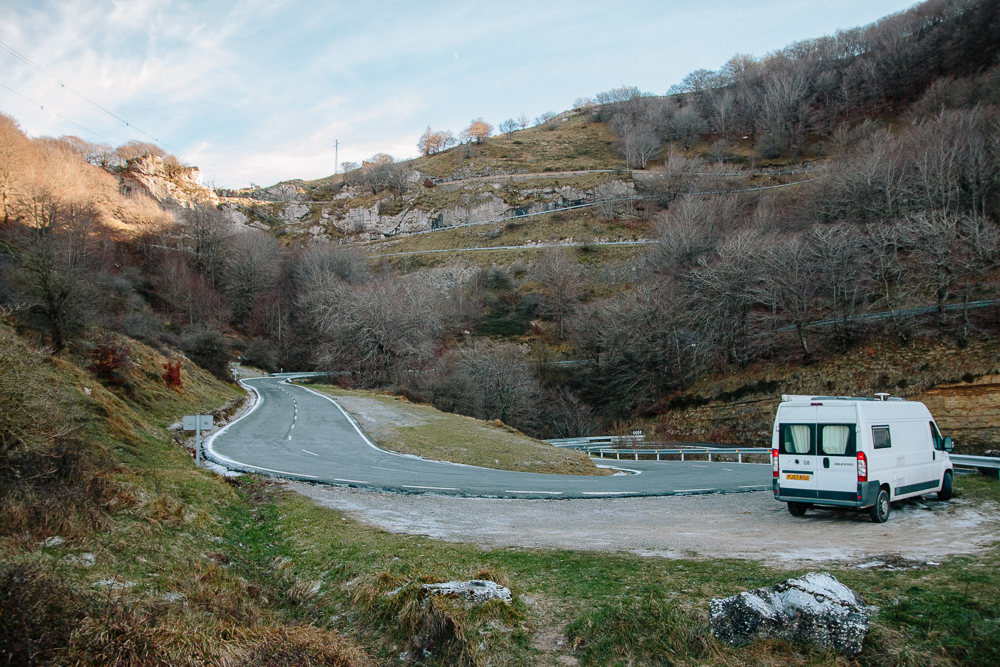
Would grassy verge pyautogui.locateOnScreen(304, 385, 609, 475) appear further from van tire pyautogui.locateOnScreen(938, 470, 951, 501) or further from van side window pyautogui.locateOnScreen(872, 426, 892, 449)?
van side window pyautogui.locateOnScreen(872, 426, 892, 449)

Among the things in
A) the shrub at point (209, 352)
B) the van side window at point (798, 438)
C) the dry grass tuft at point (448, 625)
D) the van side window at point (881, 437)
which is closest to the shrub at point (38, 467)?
the dry grass tuft at point (448, 625)

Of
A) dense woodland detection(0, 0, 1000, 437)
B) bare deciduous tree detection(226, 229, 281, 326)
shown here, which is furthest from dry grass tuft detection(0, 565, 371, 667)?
bare deciduous tree detection(226, 229, 281, 326)

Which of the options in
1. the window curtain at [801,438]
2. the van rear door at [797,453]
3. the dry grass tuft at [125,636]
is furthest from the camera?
the window curtain at [801,438]

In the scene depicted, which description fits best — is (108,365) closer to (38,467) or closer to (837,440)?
(38,467)

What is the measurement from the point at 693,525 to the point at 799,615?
5497mm

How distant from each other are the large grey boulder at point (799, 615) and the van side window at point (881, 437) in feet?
19.1

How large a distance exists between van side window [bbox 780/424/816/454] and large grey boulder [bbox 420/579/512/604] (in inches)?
285

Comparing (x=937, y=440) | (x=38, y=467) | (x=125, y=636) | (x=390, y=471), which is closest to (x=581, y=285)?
(x=390, y=471)

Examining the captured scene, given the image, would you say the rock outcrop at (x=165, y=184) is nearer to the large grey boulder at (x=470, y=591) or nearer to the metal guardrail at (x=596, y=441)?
the metal guardrail at (x=596, y=441)

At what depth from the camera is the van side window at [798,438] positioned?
10.4 m

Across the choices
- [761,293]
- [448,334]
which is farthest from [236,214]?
[761,293]

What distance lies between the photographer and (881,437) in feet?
33.5

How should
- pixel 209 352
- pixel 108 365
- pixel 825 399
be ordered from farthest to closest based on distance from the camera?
1. pixel 209 352
2. pixel 108 365
3. pixel 825 399

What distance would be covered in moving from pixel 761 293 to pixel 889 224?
460 inches
